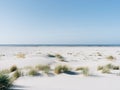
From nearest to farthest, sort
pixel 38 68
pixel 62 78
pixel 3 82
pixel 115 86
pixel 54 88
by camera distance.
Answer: pixel 3 82 → pixel 54 88 → pixel 115 86 → pixel 62 78 → pixel 38 68

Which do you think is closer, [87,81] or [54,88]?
[54,88]

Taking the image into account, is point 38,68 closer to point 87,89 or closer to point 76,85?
point 76,85

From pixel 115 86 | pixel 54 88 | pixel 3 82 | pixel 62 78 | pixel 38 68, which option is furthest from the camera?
pixel 38 68

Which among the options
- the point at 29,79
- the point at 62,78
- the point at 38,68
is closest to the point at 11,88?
the point at 29,79

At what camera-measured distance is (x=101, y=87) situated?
28.9 feet

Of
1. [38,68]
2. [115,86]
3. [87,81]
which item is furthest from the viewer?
[38,68]

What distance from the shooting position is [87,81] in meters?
10.1

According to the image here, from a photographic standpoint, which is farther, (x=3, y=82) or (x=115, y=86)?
(x=115, y=86)

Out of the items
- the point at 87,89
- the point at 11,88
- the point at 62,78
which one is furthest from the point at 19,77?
the point at 87,89

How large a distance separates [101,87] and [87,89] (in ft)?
2.12

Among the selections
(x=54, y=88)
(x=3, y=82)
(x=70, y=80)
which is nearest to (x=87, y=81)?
(x=70, y=80)

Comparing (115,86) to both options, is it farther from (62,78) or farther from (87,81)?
(62,78)

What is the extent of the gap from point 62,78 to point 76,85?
1.66 metres

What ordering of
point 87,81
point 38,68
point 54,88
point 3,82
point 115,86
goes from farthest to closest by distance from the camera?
point 38,68 → point 87,81 → point 115,86 → point 54,88 → point 3,82
